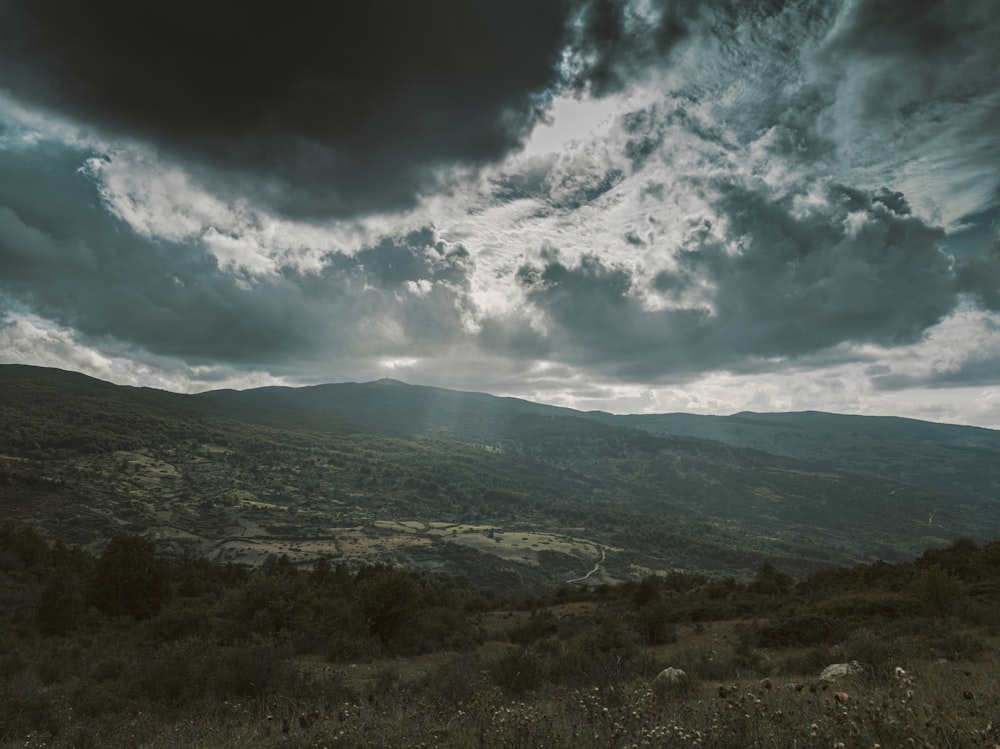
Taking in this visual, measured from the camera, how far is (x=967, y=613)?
21.4 metres

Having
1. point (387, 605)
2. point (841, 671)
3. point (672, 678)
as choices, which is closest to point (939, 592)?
point (841, 671)

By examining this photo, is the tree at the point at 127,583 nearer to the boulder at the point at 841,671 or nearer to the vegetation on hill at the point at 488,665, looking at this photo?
the vegetation on hill at the point at 488,665

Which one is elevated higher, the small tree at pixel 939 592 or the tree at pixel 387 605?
the small tree at pixel 939 592

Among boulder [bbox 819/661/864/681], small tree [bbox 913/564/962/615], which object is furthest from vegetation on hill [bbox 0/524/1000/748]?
boulder [bbox 819/661/864/681]

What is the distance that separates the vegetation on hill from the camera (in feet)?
23.9

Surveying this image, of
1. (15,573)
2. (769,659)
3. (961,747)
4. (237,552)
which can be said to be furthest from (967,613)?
Answer: (237,552)

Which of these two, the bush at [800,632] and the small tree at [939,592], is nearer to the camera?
the bush at [800,632]

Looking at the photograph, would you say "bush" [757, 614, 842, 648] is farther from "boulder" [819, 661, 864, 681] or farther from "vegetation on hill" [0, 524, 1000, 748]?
"boulder" [819, 661, 864, 681]

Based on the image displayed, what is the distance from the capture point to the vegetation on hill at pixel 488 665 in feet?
23.9

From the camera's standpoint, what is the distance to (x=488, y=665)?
17.7 meters

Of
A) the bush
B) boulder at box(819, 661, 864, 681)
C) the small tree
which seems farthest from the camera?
the small tree

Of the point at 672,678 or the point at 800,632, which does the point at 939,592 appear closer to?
the point at 800,632

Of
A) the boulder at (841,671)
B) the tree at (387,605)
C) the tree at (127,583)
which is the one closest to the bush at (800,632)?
the boulder at (841,671)

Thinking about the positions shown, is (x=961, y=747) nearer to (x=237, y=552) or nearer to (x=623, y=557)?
(x=237, y=552)
